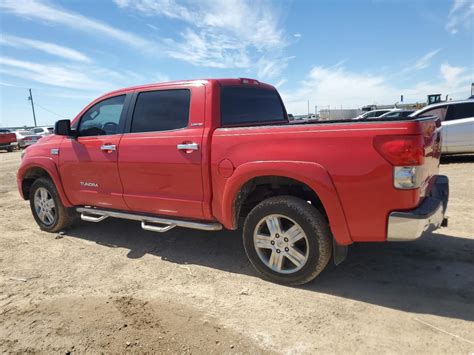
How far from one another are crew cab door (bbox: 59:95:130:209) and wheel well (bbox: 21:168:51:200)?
2.34ft

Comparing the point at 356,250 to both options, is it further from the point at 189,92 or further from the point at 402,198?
the point at 189,92

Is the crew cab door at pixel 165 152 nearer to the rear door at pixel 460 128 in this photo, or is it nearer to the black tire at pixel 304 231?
the black tire at pixel 304 231

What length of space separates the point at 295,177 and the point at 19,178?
15.0 ft

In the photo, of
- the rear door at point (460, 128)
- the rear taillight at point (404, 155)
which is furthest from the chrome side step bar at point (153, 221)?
the rear door at point (460, 128)

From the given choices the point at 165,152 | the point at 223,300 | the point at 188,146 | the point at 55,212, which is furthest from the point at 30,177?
the point at 223,300

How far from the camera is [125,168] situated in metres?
4.32

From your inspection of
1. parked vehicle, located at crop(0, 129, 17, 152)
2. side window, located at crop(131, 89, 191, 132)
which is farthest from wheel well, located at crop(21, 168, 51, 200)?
parked vehicle, located at crop(0, 129, 17, 152)

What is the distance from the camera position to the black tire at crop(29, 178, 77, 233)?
209 inches

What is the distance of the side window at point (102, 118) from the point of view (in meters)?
4.60

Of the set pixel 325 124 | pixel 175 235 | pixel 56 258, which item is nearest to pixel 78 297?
pixel 56 258

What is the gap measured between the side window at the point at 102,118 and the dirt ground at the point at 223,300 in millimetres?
1513

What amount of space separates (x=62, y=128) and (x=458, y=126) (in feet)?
31.7

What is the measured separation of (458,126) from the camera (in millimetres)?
9852

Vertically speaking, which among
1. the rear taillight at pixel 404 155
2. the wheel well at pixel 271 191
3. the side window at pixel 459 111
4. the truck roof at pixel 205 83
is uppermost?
the truck roof at pixel 205 83
